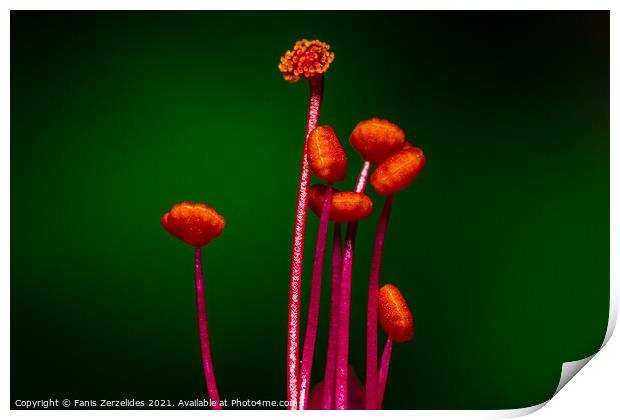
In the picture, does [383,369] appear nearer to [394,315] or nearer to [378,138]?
[394,315]

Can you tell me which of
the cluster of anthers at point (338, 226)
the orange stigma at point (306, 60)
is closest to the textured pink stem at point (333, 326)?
the cluster of anthers at point (338, 226)

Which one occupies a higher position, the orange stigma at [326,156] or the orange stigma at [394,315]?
the orange stigma at [326,156]

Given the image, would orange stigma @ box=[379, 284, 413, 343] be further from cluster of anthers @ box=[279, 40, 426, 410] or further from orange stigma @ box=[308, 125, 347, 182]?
orange stigma @ box=[308, 125, 347, 182]

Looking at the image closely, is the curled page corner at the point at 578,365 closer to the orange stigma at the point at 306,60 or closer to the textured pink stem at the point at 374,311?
the textured pink stem at the point at 374,311

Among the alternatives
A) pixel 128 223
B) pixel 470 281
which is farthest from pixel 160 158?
pixel 470 281

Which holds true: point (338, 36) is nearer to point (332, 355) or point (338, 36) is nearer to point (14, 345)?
point (332, 355)

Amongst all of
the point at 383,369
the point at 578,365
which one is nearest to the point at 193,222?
the point at 383,369

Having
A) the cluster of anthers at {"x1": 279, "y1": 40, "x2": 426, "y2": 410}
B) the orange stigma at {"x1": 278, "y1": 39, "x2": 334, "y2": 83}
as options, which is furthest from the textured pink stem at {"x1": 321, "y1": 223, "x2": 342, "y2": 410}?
the orange stigma at {"x1": 278, "y1": 39, "x2": 334, "y2": 83}
